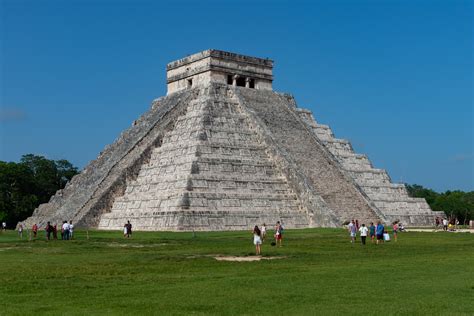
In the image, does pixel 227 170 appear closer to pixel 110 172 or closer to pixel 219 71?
pixel 110 172

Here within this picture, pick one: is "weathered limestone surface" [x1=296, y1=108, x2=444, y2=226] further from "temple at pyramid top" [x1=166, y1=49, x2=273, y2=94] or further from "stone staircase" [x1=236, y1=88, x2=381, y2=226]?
"temple at pyramid top" [x1=166, y1=49, x2=273, y2=94]

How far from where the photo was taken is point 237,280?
13.2 metres

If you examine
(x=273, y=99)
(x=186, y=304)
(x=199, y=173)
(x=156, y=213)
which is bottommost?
(x=186, y=304)

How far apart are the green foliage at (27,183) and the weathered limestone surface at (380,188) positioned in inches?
966

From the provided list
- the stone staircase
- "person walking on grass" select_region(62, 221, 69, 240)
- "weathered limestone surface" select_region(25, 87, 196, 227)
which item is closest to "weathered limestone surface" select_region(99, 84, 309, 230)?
"weathered limestone surface" select_region(25, 87, 196, 227)

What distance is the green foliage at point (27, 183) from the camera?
173 ft

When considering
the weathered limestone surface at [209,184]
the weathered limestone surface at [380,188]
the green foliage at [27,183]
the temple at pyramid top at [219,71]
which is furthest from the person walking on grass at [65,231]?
the green foliage at [27,183]

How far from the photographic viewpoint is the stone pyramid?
33.1 metres

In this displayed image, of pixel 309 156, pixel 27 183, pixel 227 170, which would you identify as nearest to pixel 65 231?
pixel 227 170

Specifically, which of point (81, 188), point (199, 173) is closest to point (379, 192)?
point (199, 173)

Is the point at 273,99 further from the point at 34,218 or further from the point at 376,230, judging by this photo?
the point at 376,230

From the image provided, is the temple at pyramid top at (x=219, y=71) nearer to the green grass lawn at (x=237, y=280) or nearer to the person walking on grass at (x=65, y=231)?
the person walking on grass at (x=65, y=231)

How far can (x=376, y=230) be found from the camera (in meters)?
24.9

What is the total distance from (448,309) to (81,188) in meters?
30.6
